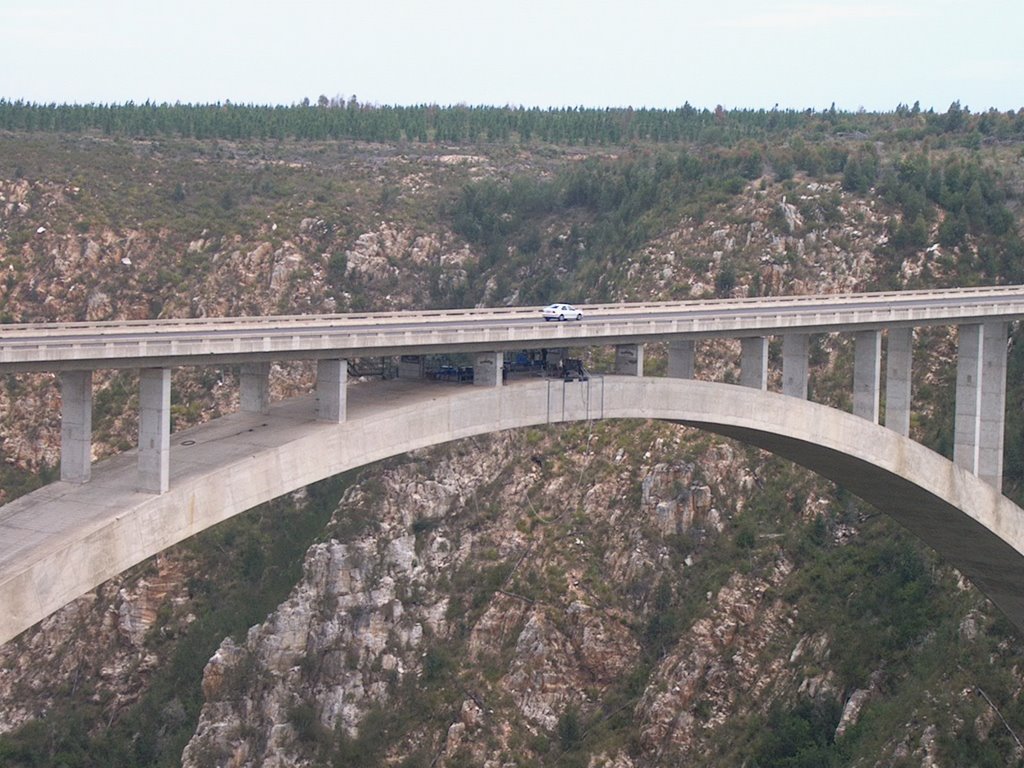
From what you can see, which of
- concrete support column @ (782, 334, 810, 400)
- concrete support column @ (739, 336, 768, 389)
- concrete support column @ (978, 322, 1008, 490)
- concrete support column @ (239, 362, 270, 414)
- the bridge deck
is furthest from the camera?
concrete support column @ (978, 322, 1008, 490)

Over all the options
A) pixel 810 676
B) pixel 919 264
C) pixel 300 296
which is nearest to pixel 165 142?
pixel 300 296

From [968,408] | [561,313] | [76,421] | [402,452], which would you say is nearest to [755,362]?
[561,313]

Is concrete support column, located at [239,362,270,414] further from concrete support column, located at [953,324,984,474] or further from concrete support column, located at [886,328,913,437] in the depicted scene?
concrete support column, located at [953,324,984,474]

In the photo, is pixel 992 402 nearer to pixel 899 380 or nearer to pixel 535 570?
pixel 899 380

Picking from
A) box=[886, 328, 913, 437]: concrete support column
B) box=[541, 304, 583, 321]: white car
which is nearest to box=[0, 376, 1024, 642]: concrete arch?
box=[886, 328, 913, 437]: concrete support column

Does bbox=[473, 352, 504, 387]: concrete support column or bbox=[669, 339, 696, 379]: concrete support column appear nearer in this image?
bbox=[473, 352, 504, 387]: concrete support column
